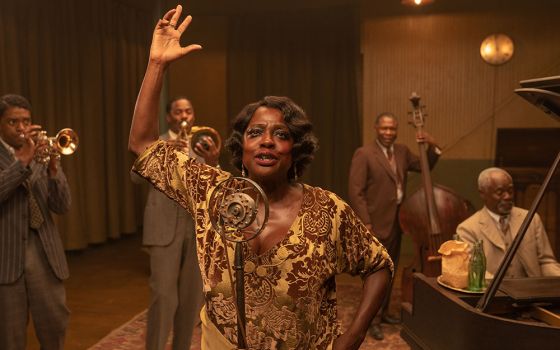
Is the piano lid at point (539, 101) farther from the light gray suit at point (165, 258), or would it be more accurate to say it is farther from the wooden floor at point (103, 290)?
the wooden floor at point (103, 290)

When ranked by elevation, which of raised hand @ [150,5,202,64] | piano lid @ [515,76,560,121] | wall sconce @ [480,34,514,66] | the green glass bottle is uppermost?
wall sconce @ [480,34,514,66]

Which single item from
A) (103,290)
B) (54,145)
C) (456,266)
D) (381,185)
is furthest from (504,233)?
(103,290)

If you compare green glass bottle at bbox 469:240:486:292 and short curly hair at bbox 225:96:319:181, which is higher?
short curly hair at bbox 225:96:319:181

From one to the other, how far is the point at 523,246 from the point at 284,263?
210 centimetres

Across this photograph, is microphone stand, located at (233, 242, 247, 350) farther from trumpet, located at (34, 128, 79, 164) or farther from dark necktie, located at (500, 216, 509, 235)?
dark necktie, located at (500, 216, 509, 235)

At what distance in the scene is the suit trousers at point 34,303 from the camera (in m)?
2.69

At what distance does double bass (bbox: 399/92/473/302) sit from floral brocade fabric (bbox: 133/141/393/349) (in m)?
2.39

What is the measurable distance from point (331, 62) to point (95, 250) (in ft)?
13.0

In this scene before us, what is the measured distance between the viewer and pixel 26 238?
2.73 m

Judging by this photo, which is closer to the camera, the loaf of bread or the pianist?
the loaf of bread

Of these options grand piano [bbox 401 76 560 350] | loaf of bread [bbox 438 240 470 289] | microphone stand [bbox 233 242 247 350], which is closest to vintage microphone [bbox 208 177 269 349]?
microphone stand [bbox 233 242 247 350]

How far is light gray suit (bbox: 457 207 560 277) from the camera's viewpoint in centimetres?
307

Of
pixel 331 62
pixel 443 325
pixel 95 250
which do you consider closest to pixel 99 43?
pixel 95 250

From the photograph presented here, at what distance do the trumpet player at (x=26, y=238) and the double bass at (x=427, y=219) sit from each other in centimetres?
240
